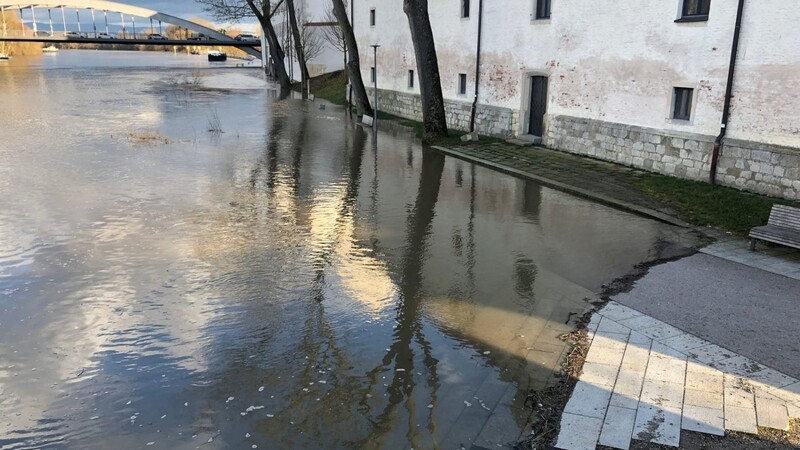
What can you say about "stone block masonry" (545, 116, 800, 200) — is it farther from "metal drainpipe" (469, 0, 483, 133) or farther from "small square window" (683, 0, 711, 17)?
"metal drainpipe" (469, 0, 483, 133)

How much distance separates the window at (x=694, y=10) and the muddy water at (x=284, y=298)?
16.3 ft

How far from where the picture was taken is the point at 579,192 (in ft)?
42.9

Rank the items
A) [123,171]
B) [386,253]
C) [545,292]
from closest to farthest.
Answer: [545,292], [386,253], [123,171]

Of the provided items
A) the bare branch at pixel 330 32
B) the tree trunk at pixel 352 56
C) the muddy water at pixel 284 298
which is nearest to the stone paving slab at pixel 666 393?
the muddy water at pixel 284 298

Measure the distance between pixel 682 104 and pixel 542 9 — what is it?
20.5 ft

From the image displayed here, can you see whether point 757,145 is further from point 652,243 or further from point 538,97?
point 538,97

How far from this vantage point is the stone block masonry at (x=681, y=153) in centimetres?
1171

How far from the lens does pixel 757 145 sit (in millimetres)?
12086

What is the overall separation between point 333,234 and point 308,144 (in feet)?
34.5

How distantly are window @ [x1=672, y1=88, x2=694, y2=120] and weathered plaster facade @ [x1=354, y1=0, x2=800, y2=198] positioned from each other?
138 millimetres

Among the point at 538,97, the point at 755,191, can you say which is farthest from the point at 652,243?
the point at 538,97

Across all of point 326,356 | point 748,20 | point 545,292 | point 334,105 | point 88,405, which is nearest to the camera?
point 88,405

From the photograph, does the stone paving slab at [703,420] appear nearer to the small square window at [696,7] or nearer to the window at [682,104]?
the window at [682,104]

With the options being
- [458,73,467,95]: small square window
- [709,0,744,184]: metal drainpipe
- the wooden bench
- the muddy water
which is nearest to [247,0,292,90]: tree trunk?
[458,73,467,95]: small square window
